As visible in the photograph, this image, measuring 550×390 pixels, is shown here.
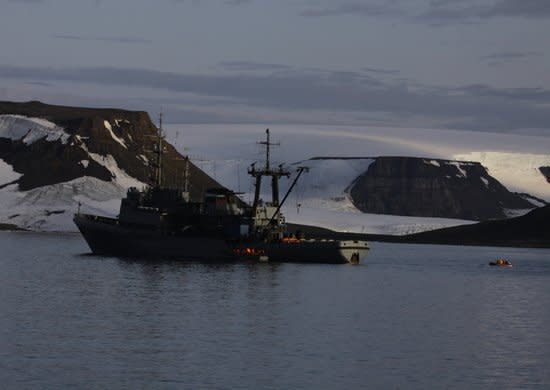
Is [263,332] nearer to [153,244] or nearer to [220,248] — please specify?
[220,248]

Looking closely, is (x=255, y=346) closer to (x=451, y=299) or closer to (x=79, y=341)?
(x=79, y=341)

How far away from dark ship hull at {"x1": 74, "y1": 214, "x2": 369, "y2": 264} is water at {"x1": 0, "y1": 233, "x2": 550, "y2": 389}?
21913 mm

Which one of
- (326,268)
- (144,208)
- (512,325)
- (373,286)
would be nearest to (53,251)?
(144,208)

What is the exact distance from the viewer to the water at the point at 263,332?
50.3 metres

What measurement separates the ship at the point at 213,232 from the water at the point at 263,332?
2249 centimetres

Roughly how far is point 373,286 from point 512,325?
30.8m

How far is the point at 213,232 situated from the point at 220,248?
2.70 meters

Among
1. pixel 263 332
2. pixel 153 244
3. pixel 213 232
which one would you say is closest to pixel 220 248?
pixel 213 232

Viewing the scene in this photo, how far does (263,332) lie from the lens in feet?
208

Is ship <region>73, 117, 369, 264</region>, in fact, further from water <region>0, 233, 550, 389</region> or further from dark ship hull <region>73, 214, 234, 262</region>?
water <region>0, 233, 550, 389</region>

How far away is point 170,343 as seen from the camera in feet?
191

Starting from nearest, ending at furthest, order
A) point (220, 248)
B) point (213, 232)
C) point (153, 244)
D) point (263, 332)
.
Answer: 1. point (263, 332)
2. point (220, 248)
3. point (213, 232)
4. point (153, 244)

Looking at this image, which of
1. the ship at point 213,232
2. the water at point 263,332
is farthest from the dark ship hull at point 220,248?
the water at point 263,332

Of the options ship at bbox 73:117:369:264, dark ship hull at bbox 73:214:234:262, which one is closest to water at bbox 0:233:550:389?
ship at bbox 73:117:369:264
